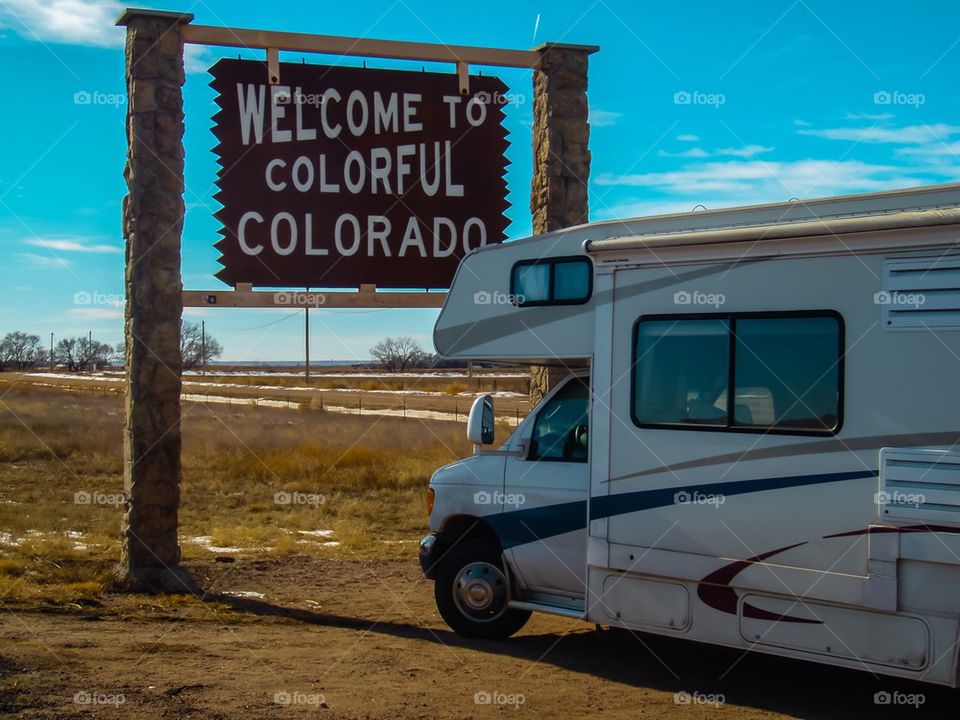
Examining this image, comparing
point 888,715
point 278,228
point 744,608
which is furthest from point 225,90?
point 888,715

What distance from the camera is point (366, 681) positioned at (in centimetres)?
696

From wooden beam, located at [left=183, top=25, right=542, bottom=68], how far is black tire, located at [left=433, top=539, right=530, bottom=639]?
5.72m

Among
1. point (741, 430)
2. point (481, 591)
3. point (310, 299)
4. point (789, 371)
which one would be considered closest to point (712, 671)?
point (481, 591)

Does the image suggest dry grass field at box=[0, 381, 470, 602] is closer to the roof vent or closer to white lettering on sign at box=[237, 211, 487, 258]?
white lettering on sign at box=[237, 211, 487, 258]

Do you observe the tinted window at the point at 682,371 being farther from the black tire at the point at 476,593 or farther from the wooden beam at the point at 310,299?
the wooden beam at the point at 310,299

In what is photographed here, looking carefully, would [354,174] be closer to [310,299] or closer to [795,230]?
[310,299]

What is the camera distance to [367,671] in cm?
726

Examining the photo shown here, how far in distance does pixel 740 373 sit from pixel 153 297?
20.3 ft

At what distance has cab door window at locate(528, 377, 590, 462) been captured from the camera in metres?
7.97

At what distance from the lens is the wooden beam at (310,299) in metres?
11.1

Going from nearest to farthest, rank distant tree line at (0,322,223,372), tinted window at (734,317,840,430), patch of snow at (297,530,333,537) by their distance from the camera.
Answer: tinted window at (734,317,840,430) → patch of snow at (297,530,333,537) → distant tree line at (0,322,223,372)

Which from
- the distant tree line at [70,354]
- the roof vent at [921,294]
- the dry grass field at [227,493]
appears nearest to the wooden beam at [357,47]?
the dry grass field at [227,493]

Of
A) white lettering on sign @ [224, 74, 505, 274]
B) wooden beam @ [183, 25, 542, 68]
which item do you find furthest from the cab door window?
wooden beam @ [183, 25, 542, 68]

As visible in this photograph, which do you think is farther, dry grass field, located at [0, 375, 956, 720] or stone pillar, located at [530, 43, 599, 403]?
stone pillar, located at [530, 43, 599, 403]
